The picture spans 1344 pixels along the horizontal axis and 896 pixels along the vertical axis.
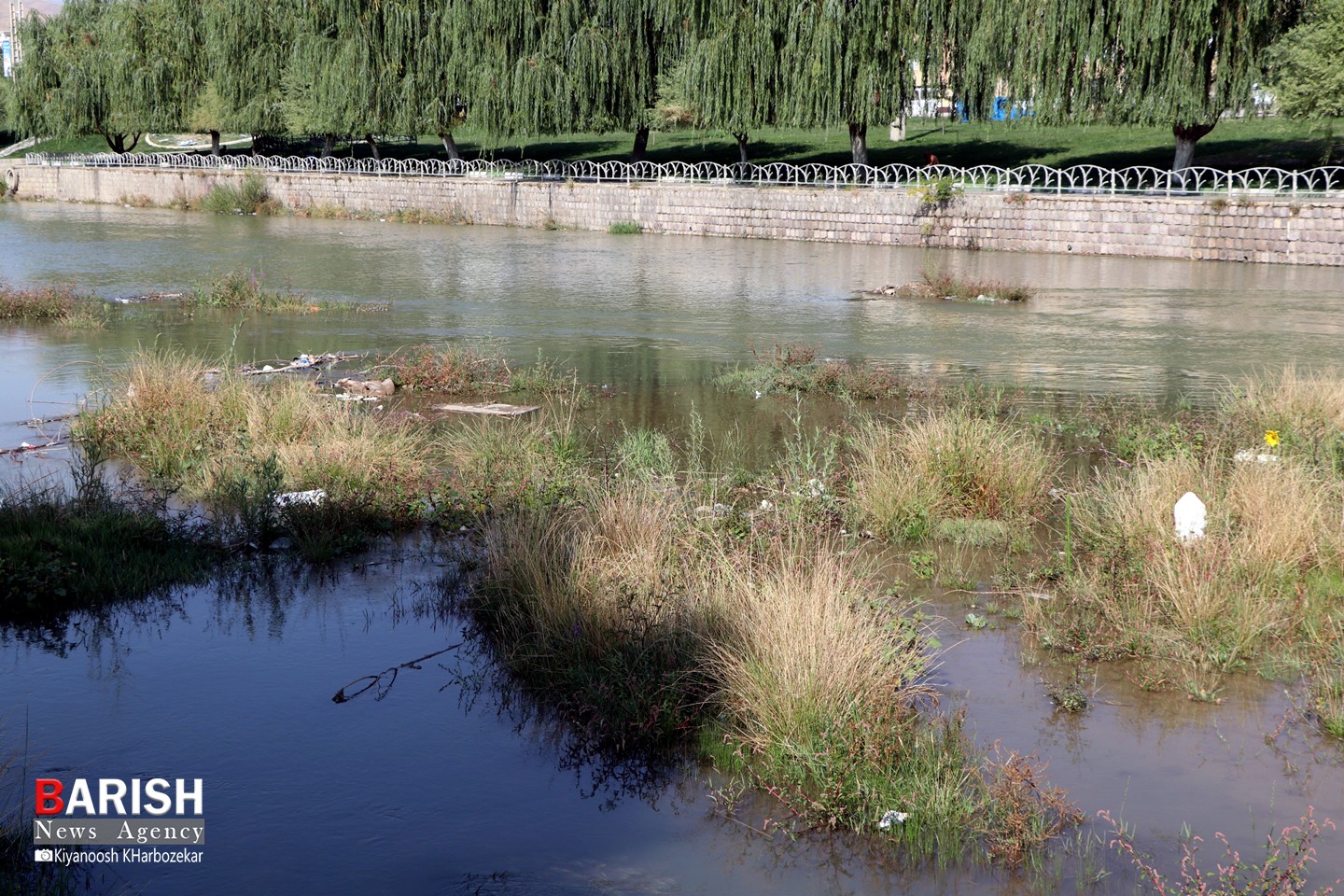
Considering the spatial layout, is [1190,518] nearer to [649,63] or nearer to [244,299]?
[244,299]

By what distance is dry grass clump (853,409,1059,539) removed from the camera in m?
8.17

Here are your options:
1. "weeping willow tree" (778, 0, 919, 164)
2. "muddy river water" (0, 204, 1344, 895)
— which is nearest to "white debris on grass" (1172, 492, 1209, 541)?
"muddy river water" (0, 204, 1344, 895)

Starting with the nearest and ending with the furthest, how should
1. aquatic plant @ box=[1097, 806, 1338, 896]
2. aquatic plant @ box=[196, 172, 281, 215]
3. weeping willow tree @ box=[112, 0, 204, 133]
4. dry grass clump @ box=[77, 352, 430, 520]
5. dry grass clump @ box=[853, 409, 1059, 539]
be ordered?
aquatic plant @ box=[1097, 806, 1338, 896], dry grass clump @ box=[853, 409, 1059, 539], dry grass clump @ box=[77, 352, 430, 520], aquatic plant @ box=[196, 172, 281, 215], weeping willow tree @ box=[112, 0, 204, 133]

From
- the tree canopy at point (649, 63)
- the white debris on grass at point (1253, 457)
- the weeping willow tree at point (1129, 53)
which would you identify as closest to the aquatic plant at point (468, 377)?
the white debris on grass at point (1253, 457)

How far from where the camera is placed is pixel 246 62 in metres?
51.0

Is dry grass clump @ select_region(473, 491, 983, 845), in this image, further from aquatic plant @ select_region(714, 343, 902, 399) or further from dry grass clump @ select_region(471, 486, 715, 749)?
aquatic plant @ select_region(714, 343, 902, 399)

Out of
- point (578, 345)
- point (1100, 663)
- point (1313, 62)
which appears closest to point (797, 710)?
point (1100, 663)

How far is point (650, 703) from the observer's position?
570cm

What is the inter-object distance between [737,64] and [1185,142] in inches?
458

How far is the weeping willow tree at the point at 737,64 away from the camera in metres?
34.8

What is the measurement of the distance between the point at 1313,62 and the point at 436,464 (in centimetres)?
2325

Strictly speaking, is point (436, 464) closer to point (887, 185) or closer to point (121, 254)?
point (121, 254)

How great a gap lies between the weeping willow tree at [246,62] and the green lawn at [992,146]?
7029 millimetres

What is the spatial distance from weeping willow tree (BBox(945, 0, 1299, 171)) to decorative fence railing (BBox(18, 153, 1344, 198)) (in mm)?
1423
